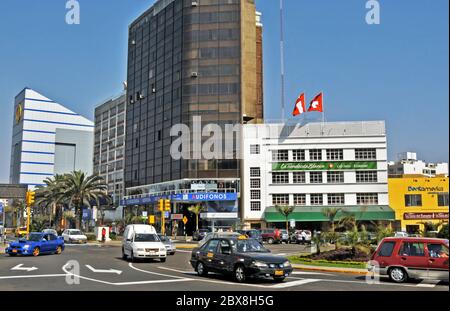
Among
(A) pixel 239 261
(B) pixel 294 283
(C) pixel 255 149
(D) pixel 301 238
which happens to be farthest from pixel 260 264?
(C) pixel 255 149

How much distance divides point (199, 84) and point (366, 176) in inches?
1129

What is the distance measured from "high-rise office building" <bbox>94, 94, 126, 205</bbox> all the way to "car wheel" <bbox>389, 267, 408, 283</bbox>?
92789 mm

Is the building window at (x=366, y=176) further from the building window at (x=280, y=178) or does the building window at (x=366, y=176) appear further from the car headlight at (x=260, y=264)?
the car headlight at (x=260, y=264)

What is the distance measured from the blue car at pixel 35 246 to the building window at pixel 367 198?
46.1m

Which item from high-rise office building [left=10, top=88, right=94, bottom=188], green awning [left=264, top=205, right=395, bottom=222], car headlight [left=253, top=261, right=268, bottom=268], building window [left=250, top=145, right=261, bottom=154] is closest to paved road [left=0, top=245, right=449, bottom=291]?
car headlight [left=253, top=261, right=268, bottom=268]

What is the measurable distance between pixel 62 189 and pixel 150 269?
1830 inches

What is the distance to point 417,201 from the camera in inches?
2576

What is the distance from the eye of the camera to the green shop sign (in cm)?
6750

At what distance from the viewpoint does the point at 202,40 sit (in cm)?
7625

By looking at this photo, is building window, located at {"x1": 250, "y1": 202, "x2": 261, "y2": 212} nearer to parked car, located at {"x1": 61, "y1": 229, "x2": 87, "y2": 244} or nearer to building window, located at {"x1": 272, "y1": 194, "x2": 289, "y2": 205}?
building window, located at {"x1": 272, "y1": 194, "x2": 289, "y2": 205}

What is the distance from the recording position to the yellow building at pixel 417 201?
64.6 m

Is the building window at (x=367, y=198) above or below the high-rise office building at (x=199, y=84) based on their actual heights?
below

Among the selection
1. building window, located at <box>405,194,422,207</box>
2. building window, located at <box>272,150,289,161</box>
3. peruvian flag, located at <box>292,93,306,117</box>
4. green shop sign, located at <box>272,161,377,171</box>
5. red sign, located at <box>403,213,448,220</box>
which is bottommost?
red sign, located at <box>403,213,448,220</box>

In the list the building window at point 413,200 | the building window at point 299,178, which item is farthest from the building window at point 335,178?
the building window at point 413,200
